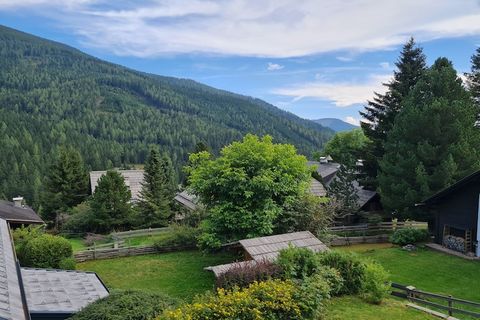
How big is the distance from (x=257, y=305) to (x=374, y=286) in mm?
5971

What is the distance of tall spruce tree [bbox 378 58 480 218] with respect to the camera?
2643 centimetres

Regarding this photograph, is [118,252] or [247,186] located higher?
[247,186]

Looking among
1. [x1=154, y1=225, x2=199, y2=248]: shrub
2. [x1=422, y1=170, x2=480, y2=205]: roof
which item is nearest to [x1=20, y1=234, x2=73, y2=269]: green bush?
[x1=154, y1=225, x2=199, y2=248]: shrub

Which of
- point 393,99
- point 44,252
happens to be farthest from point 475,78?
point 44,252

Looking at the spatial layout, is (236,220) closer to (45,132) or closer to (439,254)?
(439,254)

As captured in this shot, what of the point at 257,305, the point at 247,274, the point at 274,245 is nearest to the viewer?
the point at 257,305

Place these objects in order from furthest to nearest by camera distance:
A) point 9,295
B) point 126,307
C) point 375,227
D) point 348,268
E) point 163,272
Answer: point 375,227
point 163,272
point 348,268
point 126,307
point 9,295

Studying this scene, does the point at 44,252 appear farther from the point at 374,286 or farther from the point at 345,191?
the point at 345,191

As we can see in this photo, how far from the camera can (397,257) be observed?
23484mm

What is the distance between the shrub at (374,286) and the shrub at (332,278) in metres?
0.91

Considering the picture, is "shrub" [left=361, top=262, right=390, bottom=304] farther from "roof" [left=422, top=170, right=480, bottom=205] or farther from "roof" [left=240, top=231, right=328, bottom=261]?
"roof" [left=422, top=170, right=480, bottom=205]

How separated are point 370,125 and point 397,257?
17145mm

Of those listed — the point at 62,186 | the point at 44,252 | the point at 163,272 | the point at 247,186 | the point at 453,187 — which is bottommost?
the point at 163,272

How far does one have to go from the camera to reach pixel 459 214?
2453 cm
